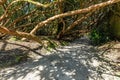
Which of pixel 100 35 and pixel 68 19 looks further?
pixel 68 19

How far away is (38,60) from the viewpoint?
7621mm

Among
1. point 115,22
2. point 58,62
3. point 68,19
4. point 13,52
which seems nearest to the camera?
point 58,62

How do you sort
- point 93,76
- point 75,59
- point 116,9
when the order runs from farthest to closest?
1. point 116,9
2. point 75,59
3. point 93,76

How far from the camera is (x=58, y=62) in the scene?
7.38m

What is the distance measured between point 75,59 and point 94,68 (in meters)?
0.81

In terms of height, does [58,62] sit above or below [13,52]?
below

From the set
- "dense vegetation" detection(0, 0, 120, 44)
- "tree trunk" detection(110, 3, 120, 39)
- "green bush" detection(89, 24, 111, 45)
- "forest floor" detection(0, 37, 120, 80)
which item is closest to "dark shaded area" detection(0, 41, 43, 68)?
"forest floor" detection(0, 37, 120, 80)

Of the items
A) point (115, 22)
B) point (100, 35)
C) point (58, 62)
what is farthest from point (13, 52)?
point (115, 22)

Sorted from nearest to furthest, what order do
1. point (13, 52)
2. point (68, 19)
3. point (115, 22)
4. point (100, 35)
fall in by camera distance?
point (13, 52) < point (115, 22) < point (100, 35) < point (68, 19)

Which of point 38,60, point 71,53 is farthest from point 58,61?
point 71,53

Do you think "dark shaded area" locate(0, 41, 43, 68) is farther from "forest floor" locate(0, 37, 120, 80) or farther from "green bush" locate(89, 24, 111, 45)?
"green bush" locate(89, 24, 111, 45)

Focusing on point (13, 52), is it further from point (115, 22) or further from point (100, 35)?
point (115, 22)

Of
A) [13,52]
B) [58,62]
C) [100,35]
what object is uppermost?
[13,52]

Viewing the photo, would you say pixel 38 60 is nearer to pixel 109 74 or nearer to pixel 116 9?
pixel 109 74
